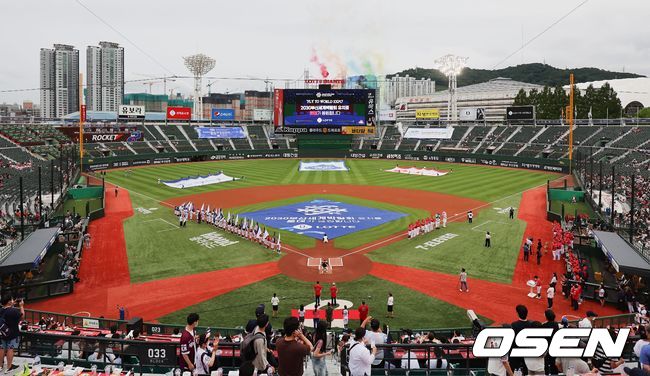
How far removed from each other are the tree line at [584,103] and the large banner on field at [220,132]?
7237 cm

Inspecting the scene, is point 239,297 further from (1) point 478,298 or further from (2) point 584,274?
(2) point 584,274

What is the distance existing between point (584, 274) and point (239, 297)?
17.7m

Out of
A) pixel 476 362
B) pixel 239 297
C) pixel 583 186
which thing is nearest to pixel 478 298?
pixel 476 362

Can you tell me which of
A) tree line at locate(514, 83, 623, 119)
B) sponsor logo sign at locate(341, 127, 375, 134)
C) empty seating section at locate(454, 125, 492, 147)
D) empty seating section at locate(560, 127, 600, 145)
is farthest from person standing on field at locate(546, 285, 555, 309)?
tree line at locate(514, 83, 623, 119)

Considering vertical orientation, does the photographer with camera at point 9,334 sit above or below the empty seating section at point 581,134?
below

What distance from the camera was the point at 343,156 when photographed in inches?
3711

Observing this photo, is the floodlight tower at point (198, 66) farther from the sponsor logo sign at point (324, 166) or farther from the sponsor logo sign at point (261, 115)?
the sponsor logo sign at point (324, 166)

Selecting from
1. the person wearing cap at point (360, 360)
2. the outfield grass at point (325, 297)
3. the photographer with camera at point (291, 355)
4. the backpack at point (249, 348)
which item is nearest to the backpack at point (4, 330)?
the backpack at point (249, 348)

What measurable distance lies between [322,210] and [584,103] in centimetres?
9108

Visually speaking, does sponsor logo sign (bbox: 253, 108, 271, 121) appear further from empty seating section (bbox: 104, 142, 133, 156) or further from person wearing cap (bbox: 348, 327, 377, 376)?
person wearing cap (bbox: 348, 327, 377, 376)

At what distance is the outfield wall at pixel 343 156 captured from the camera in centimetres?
7221

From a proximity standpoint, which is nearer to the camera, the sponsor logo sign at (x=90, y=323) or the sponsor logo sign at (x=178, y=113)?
the sponsor logo sign at (x=90, y=323)

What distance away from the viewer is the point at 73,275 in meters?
23.8

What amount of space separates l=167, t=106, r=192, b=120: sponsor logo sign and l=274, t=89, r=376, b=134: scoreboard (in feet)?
92.6
